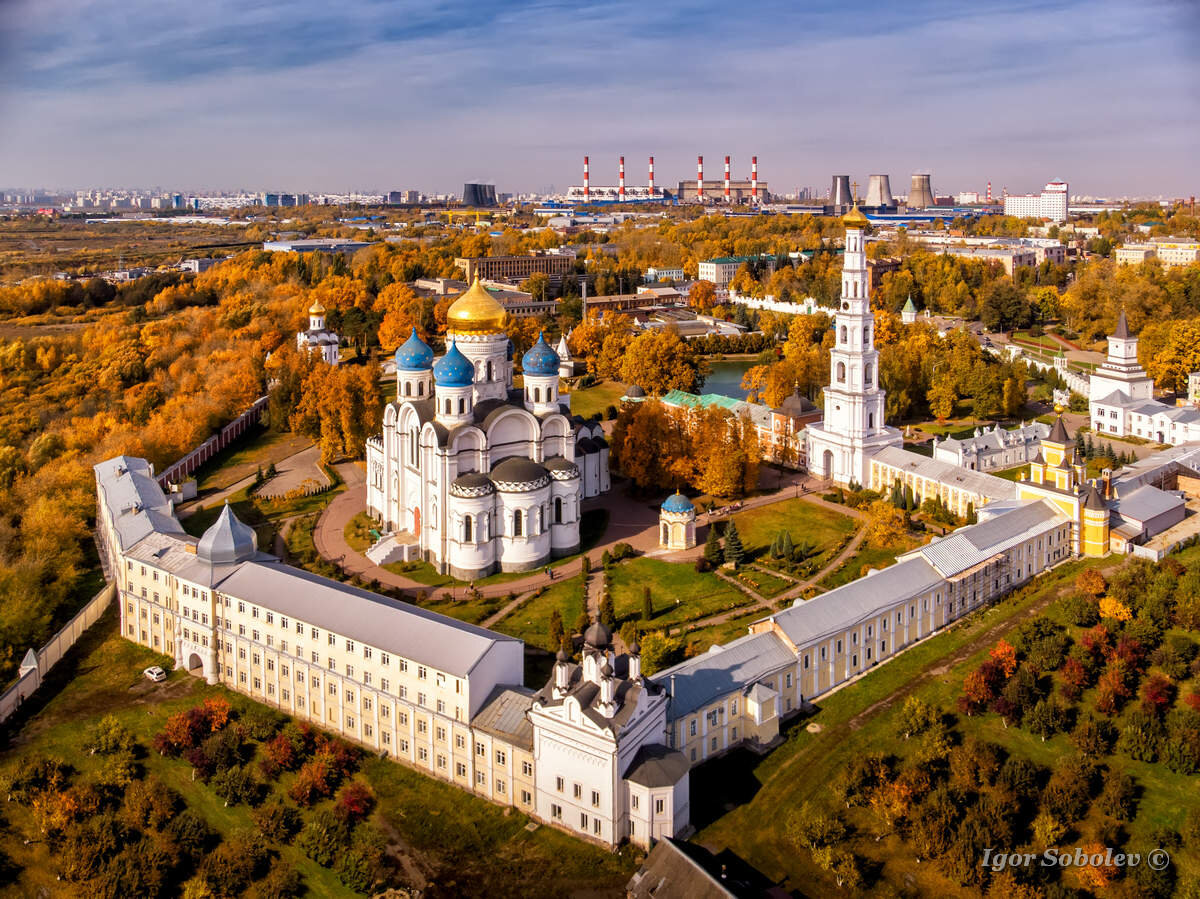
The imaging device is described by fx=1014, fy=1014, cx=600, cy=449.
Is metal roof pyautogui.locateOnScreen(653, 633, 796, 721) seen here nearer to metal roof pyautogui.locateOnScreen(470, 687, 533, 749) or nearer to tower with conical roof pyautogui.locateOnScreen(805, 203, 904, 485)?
metal roof pyautogui.locateOnScreen(470, 687, 533, 749)

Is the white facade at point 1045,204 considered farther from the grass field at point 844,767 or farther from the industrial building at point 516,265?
the grass field at point 844,767

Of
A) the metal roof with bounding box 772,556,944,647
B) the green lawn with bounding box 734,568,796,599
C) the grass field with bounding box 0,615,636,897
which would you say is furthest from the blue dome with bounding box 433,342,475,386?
the metal roof with bounding box 772,556,944,647

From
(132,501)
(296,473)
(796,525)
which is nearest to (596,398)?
(296,473)

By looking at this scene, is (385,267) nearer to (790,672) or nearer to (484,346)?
(484,346)

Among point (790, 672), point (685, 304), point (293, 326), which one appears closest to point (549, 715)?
point (790, 672)

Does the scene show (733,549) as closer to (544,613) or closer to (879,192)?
(544,613)

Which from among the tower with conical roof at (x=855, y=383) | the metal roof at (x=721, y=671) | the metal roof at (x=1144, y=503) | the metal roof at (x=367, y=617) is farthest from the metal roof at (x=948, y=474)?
the metal roof at (x=367, y=617)
